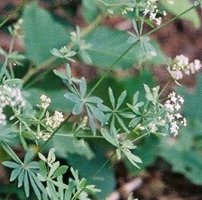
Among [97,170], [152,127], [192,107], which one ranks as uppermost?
[192,107]

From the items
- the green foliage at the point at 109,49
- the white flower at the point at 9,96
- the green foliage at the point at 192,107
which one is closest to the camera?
the white flower at the point at 9,96

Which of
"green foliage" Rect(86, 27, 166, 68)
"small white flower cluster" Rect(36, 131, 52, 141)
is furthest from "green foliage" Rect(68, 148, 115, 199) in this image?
"small white flower cluster" Rect(36, 131, 52, 141)

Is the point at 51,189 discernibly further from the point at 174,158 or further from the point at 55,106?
the point at 174,158

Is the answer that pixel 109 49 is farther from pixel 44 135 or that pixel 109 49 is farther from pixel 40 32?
pixel 44 135

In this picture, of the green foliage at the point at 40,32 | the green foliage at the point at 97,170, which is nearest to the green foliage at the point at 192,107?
the green foliage at the point at 97,170

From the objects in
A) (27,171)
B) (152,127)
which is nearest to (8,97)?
(27,171)

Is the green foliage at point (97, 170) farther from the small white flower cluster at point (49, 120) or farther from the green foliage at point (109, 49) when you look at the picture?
the small white flower cluster at point (49, 120)

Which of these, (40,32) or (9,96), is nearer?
(9,96)

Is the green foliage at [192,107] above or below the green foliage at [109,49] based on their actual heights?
above

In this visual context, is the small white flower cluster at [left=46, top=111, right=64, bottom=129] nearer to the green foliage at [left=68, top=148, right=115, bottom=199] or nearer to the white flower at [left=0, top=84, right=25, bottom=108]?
the white flower at [left=0, top=84, right=25, bottom=108]
